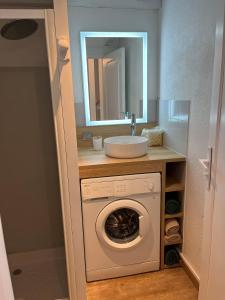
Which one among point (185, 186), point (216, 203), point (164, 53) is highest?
point (164, 53)

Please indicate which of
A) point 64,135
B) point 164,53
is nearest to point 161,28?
point 164,53

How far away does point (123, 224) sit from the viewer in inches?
78.4

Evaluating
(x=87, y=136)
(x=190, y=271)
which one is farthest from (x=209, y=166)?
(x=87, y=136)

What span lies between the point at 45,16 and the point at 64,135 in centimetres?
60

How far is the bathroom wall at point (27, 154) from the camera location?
1.85m

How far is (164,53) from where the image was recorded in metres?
2.17

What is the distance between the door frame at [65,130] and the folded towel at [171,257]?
804 mm

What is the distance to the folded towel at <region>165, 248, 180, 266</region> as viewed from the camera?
2.06m

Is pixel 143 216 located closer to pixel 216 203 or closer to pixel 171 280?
pixel 171 280

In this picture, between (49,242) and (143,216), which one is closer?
(143,216)

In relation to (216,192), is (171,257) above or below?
below

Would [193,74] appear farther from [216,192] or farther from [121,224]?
[121,224]

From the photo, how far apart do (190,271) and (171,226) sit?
1.20 ft

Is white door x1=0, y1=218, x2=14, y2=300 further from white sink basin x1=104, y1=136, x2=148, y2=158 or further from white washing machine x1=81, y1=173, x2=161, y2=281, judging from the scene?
white sink basin x1=104, y1=136, x2=148, y2=158
